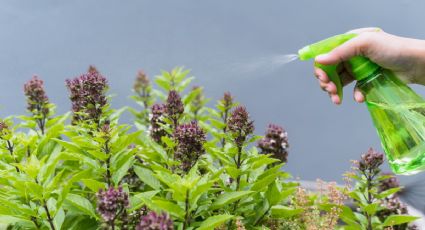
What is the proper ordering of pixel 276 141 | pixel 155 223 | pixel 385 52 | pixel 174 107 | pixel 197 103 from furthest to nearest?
pixel 197 103, pixel 276 141, pixel 174 107, pixel 385 52, pixel 155 223

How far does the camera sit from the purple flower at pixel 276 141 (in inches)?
173

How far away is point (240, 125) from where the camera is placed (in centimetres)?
307

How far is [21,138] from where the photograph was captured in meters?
3.54

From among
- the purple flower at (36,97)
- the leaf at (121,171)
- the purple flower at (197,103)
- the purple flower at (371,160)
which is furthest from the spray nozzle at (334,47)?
the purple flower at (197,103)

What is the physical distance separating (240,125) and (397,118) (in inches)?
36.4

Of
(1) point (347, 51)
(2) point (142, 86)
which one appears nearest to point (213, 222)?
(1) point (347, 51)

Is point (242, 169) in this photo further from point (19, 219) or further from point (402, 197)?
point (402, 197)

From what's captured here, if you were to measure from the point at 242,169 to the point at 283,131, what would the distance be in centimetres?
128

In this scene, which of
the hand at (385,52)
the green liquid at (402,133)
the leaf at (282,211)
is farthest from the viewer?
the leaf at (282,211)

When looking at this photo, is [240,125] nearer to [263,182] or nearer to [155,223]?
[263,182]

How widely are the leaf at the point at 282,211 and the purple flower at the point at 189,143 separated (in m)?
0.70

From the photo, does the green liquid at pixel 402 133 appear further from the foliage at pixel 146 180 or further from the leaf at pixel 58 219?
the leaf at pixel 58 219

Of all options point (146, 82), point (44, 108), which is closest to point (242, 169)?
point (44, 108)

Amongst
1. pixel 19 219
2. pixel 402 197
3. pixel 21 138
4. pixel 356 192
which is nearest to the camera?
pixel 19 219
